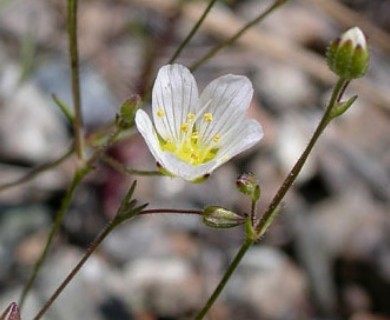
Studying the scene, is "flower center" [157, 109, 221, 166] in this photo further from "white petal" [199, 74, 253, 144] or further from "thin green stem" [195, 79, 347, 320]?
"thin green stem" [195, 79, 347, 320]

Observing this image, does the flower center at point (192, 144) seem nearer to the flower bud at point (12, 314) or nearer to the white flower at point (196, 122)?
the white flower at point (196, 122)

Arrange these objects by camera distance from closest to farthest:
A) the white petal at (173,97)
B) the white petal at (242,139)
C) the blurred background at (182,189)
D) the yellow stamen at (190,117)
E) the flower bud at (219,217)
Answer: the flower bud at (219,217), the white petal at (242,139), the white petal at (173,97), the yellow stamen at (190,117), the blurred background at (182,189)

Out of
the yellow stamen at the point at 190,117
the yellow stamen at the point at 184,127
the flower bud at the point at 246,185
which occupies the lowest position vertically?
the flower bud at the point at 246,185

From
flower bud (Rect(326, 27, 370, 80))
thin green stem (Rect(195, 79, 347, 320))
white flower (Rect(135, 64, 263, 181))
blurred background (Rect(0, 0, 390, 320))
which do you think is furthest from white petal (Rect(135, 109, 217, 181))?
blurred background (Rect(0, 0, 390, 320))

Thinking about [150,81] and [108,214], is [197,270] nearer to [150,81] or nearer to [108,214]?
[108,214]

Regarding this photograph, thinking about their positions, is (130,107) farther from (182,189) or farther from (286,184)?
(182,189)

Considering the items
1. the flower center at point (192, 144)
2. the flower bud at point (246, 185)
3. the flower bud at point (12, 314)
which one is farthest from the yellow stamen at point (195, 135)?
the flower bud at point (12, 314)

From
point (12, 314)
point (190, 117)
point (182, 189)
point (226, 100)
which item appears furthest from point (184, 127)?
point (182, 189)
